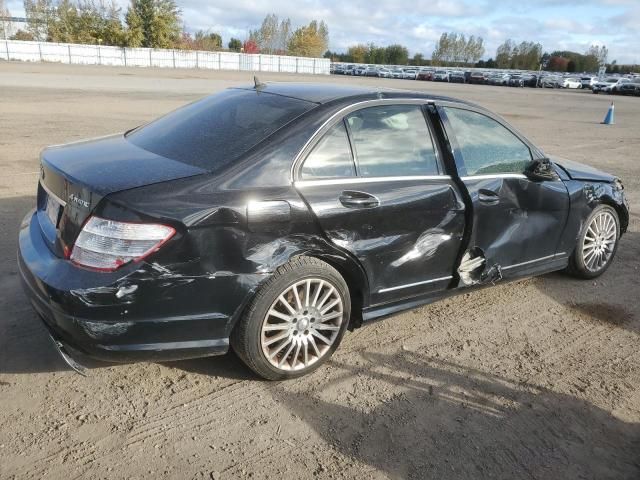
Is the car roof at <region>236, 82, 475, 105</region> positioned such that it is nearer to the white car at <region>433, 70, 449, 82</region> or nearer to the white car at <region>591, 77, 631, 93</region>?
the white car at <region>591, 77, 631, 93</region>

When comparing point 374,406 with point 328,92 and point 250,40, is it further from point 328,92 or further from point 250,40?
point 250,40

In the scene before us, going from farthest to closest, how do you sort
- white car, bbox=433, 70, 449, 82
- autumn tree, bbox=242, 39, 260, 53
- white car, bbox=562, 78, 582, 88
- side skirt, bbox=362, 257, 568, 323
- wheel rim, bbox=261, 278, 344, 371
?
autumn tree, bbox=242, 39, 260, 53 < white car, bbox=433, 70, 449, 82 < white car, bbox=562, 78, 582, 88 < side skirt, bbox=362, 257, 568, 323 < wheel rim, bbox=261, 278, 344, 371

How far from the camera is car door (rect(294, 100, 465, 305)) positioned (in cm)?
329

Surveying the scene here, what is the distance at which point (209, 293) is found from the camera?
2.89 meters

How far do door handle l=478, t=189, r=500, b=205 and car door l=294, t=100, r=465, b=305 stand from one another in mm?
197

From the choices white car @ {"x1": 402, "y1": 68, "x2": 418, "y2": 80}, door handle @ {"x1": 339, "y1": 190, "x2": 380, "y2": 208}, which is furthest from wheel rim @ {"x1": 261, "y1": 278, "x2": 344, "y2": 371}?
white car @ {"x1": 402, "y1": 68, "x2": 418, "y2": 80}

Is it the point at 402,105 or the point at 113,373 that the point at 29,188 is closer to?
the point at 113,373

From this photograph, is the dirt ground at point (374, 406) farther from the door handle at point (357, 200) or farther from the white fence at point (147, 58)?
the white fence at point (147, 58)

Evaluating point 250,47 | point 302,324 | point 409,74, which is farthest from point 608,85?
point 250,47

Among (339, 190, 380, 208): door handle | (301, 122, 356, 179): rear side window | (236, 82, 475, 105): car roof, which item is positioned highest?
(236, 82, 475, 105): car roof

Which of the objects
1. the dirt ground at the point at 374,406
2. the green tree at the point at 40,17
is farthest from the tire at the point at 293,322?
the green tree at the point at 40,17

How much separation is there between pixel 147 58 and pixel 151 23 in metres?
8.43

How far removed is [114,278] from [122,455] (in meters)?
0.84

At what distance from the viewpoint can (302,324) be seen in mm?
3295
